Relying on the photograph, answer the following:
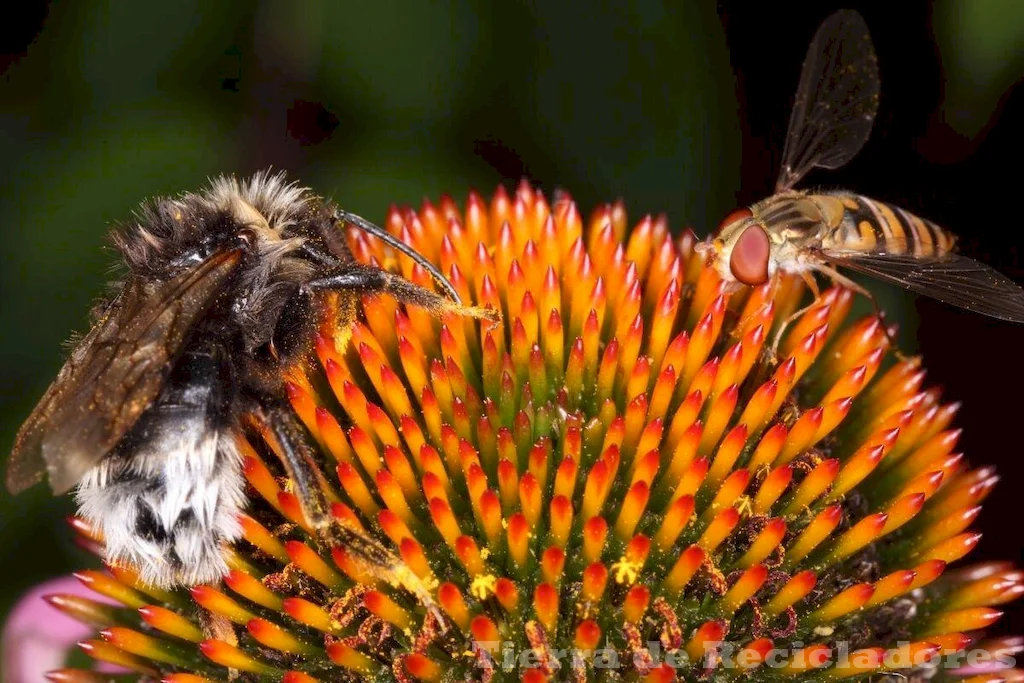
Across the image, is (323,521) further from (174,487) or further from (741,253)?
(741,253)

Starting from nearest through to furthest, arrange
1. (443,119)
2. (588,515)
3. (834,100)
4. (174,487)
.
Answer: (174,487) < (588,515) < (834,100) < (443,119)

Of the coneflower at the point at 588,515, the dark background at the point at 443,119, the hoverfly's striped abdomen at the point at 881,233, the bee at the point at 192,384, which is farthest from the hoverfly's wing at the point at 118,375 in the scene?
the dark background at the point at 443,119

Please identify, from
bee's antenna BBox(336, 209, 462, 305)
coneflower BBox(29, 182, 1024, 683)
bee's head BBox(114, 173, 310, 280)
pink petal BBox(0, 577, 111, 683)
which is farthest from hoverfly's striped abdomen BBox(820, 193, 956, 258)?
pink petal BBox(0, 577, 111, 683)

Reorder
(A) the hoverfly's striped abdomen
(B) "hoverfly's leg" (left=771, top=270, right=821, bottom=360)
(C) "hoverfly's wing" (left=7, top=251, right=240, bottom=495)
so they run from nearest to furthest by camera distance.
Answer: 1. (C) "hoverfly's wing" (left=7, top=251, right=240, bottom=495)
2. (B) "hoverfly's leg" (left=771, top=270, right=821, bottom=360)
3. (A) the hoverfly's striped abdomen

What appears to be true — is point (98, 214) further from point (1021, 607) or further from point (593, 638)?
point (1021, 607)

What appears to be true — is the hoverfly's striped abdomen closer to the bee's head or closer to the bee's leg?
the bee's leg

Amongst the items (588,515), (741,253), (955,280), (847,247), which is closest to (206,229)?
(588,515)
